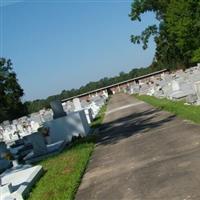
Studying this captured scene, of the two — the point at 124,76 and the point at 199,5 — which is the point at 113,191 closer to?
the point at 199,5

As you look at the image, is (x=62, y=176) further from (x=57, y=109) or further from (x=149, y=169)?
(x=57, y=109)

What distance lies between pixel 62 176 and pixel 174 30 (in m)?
45.9

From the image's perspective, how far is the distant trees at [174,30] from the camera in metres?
54.1

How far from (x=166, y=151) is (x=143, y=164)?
1.08 m

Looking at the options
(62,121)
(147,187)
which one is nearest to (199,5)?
(62,121)

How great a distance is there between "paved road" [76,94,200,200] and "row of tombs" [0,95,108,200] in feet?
5.52

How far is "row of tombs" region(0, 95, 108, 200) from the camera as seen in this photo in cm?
1216

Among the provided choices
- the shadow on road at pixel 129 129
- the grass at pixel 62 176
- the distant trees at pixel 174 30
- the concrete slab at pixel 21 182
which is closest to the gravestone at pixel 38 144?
the grass at pixel 62 176

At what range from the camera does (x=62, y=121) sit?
75.0 ft

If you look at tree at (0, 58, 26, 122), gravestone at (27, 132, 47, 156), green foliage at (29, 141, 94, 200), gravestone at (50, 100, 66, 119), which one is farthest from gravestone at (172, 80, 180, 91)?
tree at (0, 58, 26, 122)

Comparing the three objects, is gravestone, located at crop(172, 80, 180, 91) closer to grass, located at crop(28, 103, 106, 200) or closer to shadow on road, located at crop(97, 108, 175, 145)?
shadow on road, located at crop(97, 108, 175, 145)

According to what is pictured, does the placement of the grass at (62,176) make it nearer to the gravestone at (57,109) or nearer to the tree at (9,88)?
the gravestone at (57,109)

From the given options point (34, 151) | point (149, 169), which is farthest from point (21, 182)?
point (34, 151)

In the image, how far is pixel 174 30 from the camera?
185 ft
